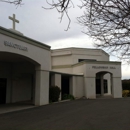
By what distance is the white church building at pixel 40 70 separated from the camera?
14281mm

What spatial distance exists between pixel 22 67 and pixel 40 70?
3.02 m

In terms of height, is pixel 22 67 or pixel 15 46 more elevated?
pixel 15 46

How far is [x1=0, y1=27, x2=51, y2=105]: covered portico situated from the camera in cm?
1330

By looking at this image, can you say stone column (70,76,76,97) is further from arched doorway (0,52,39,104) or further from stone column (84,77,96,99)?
arched doorway (0,52,39,104)

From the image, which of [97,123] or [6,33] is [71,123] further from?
[6,33]

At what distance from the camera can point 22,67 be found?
1864cm

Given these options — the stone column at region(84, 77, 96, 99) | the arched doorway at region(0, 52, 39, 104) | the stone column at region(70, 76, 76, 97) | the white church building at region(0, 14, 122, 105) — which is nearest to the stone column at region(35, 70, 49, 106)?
the white church building at region(0, 14, 122, 105)

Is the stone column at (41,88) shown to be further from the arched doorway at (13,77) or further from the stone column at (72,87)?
the stone column at (72,87)

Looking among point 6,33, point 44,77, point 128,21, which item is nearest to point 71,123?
point 128,21

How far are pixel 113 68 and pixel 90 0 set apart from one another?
70.6 feet

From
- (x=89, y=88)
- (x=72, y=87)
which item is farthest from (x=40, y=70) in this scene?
(x=89, y=88)

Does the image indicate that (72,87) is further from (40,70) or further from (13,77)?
(40,70)

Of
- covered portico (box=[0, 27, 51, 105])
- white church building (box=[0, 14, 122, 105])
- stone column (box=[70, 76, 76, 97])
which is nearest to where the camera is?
Result: covered portico (box=[0, 27, 51, 105])

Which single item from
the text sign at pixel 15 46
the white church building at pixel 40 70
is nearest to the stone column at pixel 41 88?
the white church building at pixel 40 70
